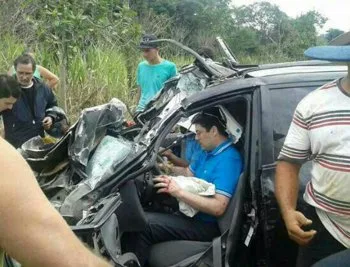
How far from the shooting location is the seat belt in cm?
337

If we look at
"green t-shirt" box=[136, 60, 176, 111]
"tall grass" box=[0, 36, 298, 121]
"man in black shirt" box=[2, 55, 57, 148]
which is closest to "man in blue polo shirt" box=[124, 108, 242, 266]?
"man in black shirt" box=[2, 55, 57, 148]

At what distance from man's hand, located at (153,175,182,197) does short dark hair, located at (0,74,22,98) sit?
204 centimetres

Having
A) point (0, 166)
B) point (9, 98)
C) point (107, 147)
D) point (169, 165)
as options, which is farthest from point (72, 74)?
point (0, 166)

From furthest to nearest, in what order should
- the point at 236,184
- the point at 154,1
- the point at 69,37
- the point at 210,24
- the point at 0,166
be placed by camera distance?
the point at 210,24 → the point at 154,1 → the point at 69,37 → the point at 236,184 → the point at 0,166

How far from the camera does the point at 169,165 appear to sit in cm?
434

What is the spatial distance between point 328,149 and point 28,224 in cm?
178

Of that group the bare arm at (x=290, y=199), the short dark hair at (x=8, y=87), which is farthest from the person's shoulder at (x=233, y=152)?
the short dark hair at (x=8, y=87)

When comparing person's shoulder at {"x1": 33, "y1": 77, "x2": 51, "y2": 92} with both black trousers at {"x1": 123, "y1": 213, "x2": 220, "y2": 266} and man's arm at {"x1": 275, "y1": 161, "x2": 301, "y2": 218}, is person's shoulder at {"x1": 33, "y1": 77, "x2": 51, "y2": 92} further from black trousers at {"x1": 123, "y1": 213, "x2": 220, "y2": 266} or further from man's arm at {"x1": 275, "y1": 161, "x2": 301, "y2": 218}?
man's arm at {"x1": 275, "y1": 161, "x2": 301, "y2": 218}

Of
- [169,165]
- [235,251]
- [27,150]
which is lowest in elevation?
[235,251]

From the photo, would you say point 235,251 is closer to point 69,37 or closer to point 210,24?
point 69,37

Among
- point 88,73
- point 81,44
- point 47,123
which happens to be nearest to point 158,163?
point 47,123

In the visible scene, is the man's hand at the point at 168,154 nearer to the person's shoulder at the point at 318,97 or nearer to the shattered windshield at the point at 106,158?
the shattered windshield at the point at 106,158

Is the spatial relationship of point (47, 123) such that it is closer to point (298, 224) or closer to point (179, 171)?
point (179, 171)

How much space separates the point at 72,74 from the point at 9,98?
493cm
